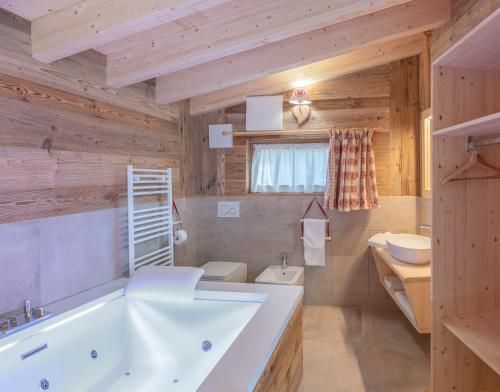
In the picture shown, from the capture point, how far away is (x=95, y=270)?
2.63 metres

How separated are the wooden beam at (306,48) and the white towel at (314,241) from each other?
153 cm

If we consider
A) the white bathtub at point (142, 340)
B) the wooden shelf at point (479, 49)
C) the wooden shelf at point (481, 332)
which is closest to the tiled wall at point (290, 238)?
the white bathtub at point (142, 340)

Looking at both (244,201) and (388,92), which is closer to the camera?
(388,92)

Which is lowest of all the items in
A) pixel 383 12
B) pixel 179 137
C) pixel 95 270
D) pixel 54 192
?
pixel 95 270

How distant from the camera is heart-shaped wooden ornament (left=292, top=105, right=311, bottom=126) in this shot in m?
4.00

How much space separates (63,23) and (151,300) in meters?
1.67

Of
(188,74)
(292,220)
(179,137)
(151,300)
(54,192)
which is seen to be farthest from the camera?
(292,220)

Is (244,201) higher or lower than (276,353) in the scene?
higher

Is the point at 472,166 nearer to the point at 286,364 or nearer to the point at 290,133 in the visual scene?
the point at 286,364

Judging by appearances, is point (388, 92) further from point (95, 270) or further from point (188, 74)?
point (95, 270)

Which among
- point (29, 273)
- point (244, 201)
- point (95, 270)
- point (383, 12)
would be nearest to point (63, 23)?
point (29, 273)

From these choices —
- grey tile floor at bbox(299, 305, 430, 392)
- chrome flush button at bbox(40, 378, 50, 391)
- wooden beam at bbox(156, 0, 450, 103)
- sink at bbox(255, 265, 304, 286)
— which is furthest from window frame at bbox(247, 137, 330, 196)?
chrome flush button at bbox(40, 378, 50, 391)

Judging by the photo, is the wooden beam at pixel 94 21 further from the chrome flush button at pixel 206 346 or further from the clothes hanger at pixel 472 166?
the chrome flush button at pixel 206 346

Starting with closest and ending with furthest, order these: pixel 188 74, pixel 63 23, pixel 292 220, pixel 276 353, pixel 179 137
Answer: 1. pixel 276 353
2. pixel 63 23
3. pixel 188 74
4. pixel 179 137
5. pixel 292 220
